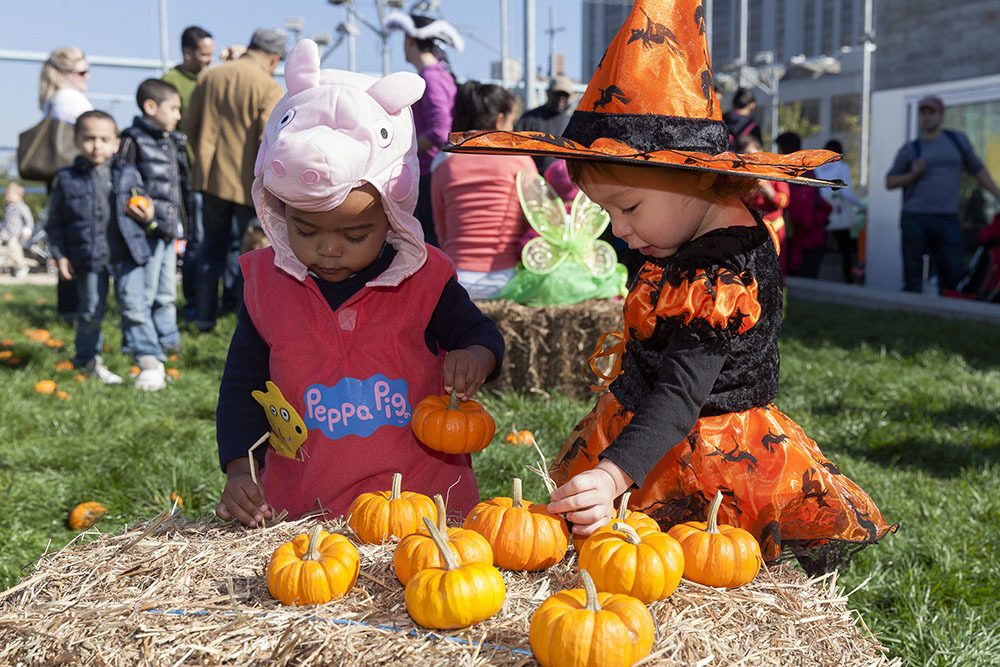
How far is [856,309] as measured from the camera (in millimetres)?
10805

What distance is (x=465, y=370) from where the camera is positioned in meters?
2.53

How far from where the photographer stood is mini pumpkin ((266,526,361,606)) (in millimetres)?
1785

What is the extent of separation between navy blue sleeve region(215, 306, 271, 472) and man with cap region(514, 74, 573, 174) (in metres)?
5.48

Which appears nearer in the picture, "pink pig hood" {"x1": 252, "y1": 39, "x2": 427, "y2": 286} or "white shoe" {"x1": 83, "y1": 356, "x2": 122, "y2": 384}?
"pink pig hood" {"x1": 252, "y1": 39, "x2": 427, "y2": 286}

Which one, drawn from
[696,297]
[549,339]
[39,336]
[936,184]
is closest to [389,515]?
[696,297]

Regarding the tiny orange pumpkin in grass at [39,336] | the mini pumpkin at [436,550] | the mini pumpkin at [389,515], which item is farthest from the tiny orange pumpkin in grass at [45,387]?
the mini pumpkin at [436,550]

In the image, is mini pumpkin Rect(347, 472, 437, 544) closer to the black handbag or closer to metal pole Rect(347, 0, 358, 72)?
the black handbag

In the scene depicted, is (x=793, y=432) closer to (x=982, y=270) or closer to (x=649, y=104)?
(x=649, y=104)

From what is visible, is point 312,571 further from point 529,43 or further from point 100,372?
point 529,43

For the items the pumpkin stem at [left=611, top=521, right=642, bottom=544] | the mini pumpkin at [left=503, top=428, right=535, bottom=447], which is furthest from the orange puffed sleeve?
the mini pumpkin at [left=503, top=428, right=535, bottom=447]

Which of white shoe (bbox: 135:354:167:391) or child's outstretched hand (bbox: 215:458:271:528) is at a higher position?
child's outstretched hand (bbox: 215:458:271:528)

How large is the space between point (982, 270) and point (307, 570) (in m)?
11.8

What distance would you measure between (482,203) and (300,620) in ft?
15.6

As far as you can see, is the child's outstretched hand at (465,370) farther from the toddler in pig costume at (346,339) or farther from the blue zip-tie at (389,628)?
the blue zip-tie at (389,628)
